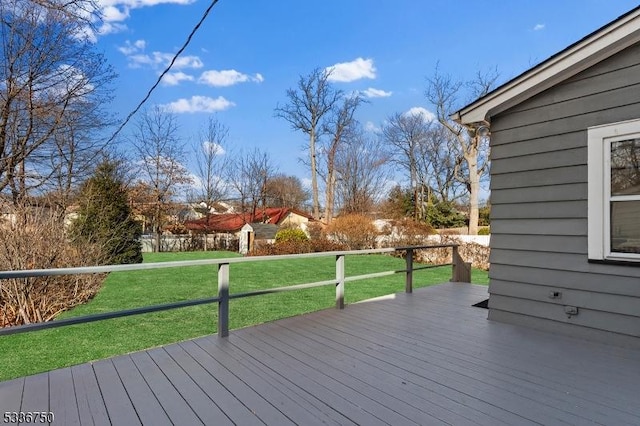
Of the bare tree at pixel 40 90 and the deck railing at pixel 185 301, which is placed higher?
the bare tree at pixel 40 90

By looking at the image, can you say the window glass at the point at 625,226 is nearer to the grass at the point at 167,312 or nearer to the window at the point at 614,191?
the window at the point at 614,191

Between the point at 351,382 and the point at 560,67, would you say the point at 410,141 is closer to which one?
the point at 560,67

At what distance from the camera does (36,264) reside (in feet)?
18.9

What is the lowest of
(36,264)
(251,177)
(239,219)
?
(36,264)

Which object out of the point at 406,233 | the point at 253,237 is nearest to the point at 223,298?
the point at 406,233

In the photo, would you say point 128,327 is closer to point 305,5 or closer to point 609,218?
point 305,5

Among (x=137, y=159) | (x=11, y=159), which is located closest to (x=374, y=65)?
(x=11, y=159)

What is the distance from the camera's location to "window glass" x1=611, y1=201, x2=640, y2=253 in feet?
10.4

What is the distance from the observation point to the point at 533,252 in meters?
3.81

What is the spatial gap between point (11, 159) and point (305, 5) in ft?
25.0

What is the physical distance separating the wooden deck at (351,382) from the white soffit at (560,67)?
7.98 feet

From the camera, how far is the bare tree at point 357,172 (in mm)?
25922

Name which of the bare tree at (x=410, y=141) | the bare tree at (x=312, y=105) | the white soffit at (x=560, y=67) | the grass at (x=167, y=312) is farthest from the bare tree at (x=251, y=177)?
the white soffit at (x=560, y=67)

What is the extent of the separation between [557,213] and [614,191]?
0.49 meters
